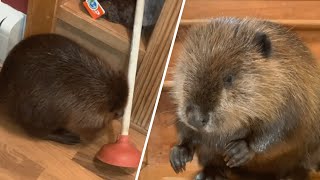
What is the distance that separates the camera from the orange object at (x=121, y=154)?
5.30 feet

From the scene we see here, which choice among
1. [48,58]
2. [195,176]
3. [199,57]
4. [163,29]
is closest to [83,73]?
[48,58]

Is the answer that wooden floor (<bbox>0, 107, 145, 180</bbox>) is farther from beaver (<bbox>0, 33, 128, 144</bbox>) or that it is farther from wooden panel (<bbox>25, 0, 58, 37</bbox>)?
wooden panel (<bbox>25, 0, 58, 37</bbox>)

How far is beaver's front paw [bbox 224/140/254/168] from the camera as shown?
0.86 metres

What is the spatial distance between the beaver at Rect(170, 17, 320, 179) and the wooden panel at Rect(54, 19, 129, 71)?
763 mm

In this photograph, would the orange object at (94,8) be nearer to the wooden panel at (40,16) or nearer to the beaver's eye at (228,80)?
the wooden panel at (40,16)

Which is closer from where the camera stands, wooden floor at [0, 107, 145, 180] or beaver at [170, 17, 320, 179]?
beaver at [170, 17, 320, 179]

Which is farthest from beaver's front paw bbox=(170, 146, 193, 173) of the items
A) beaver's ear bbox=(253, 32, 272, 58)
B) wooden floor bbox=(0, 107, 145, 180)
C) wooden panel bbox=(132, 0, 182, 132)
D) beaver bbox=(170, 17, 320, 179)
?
wooden floor bbox=(0, 107, 145, 180)

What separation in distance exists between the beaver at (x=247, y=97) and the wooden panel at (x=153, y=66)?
1.91 feet

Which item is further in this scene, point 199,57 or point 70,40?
point 70,40

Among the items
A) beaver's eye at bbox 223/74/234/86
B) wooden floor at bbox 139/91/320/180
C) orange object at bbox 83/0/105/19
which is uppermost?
beaver's eye at bbox 223/74/234/86

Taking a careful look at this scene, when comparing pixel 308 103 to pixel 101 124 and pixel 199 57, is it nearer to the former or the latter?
pixel 199 57

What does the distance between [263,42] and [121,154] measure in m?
0.88

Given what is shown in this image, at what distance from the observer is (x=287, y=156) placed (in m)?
0.95

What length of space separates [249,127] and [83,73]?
2.47 ft
